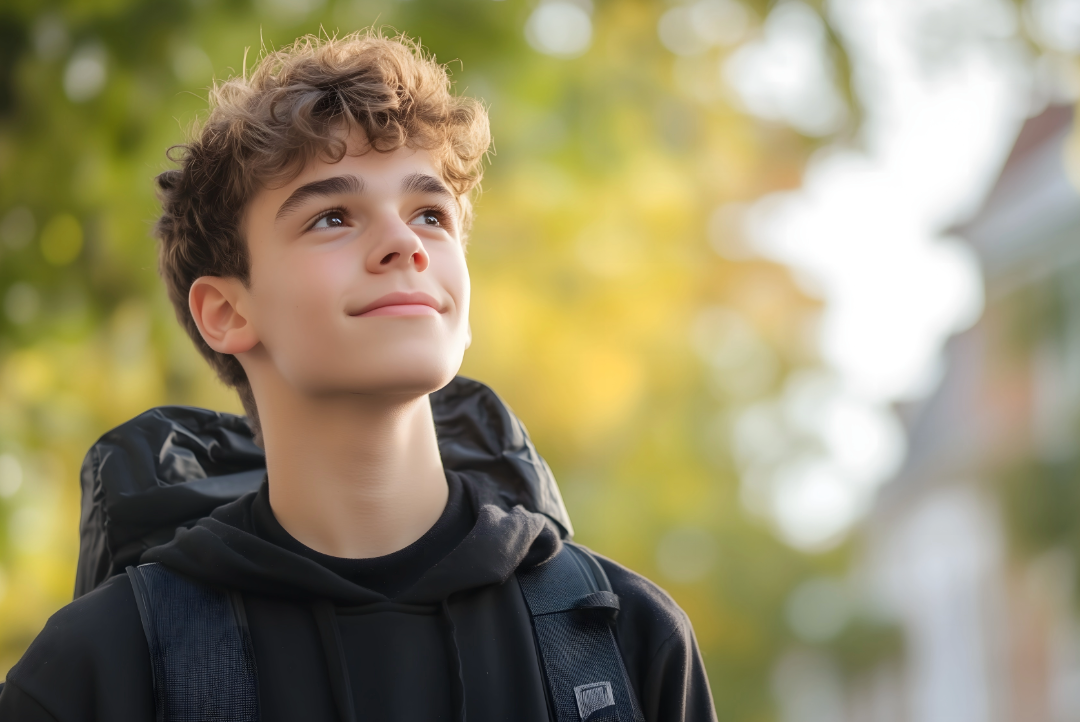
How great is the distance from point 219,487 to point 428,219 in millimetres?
702

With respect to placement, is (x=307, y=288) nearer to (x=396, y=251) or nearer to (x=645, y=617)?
(x=396, y=251)

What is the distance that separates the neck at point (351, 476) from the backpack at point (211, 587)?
193 mm

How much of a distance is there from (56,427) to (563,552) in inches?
76.4

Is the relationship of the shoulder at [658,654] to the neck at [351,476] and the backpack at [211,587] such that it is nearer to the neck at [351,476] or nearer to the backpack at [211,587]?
the backpack at [211,587]

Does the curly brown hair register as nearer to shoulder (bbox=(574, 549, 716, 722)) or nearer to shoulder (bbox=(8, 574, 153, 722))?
shoulder (bbox=(8, 574, 153, 722))

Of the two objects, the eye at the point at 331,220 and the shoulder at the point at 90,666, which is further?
the eye at the point at 331,220

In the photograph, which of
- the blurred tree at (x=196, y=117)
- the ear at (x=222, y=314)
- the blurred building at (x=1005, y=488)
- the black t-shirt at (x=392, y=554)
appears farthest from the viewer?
the blurred building at (x=1005, y=488)

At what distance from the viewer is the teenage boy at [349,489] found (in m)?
1.75

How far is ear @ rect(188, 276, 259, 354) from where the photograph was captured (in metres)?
1.96

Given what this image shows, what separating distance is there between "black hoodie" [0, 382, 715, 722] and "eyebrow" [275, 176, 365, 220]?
0.55m

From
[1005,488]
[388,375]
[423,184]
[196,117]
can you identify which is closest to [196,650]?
[388,375]

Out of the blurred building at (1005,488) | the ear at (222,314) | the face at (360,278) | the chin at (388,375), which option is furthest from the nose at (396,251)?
the blurred building at (1005,488)

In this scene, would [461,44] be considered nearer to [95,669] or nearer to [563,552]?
[563,552]

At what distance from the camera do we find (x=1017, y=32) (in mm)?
3018
